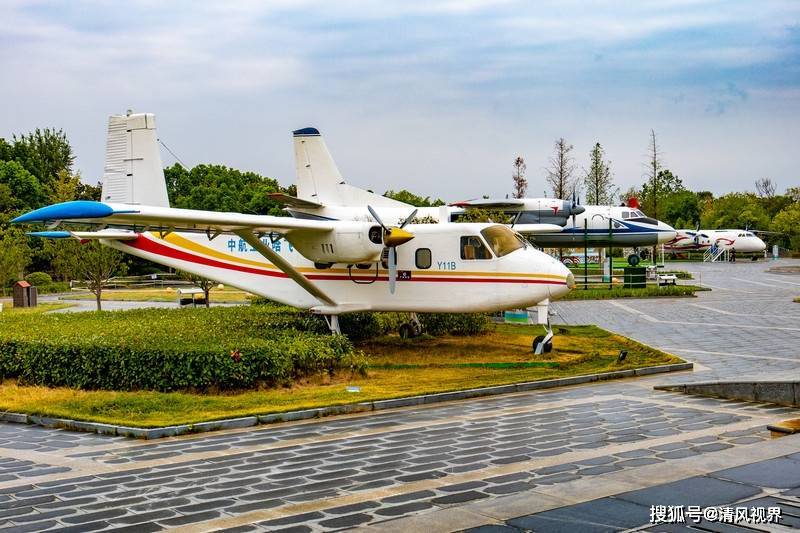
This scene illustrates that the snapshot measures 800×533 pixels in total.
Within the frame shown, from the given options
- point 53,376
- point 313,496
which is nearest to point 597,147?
point 53,376

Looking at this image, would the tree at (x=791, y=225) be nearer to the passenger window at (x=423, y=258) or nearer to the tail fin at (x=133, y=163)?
the passenger window at (x=423, y=258)

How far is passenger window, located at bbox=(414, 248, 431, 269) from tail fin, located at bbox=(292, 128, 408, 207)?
12.2m

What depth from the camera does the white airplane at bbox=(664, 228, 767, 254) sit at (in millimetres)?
77312

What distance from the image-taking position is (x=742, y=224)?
101750mm

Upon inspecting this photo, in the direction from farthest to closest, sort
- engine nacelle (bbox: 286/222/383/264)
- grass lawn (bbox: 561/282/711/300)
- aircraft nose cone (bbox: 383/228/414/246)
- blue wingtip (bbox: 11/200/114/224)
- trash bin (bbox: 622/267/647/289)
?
trash bin (bbox: 622/267/647/289) → grass lawn (bbox: 561/282/711/300) → engine nacelle (bbox: 286/222/383/264) → aircraft nose cone (bbox: 383/228/414/246) → blue wingtip (bbox: 11/200/114/224)

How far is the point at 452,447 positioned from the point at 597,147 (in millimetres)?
70663

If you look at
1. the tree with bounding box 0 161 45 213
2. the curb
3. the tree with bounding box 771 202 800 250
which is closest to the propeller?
the curb

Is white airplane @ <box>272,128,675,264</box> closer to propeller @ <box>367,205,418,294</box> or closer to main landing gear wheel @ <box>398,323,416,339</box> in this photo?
main landing gear wheel @ <box>398,323,416,339</box>

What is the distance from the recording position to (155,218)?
1703 centimetres

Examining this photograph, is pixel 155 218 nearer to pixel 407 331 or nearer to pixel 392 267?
pixel 392 267

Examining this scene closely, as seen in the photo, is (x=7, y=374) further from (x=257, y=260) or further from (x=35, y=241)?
(x=35, y=241)

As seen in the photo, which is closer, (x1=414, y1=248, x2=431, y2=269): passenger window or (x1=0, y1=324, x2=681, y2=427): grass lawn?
(x1=0, y1=324, x2=681, y2=427): grass lawn

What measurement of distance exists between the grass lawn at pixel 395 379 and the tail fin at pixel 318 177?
33.0 feet

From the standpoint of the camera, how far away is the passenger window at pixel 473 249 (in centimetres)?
1972
